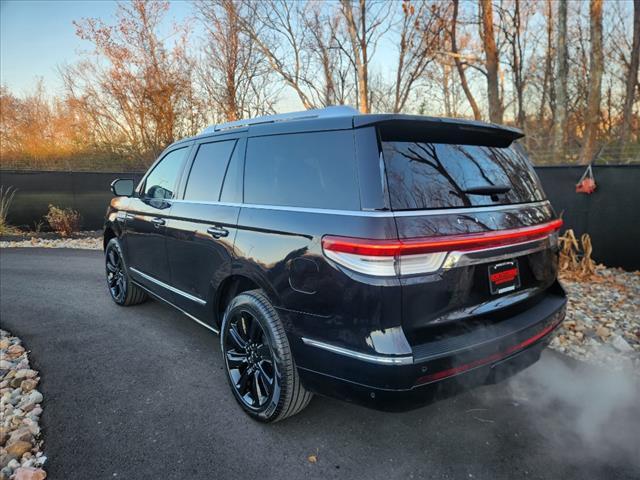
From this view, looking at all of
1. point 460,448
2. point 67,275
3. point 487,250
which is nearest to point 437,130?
point 487,250

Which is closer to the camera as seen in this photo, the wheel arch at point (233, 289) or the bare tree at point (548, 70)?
the wheel arch at point (233, 289)

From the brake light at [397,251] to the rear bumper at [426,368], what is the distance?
38 cm

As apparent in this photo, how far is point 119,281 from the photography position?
4727mm

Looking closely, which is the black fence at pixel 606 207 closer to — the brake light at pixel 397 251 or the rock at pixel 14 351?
the brake light at pixel 397 251

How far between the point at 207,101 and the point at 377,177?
1303 cm

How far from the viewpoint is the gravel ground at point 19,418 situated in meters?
2.13

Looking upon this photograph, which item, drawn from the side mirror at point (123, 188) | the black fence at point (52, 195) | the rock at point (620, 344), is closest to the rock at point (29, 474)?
the side mirror at point (123, 188)

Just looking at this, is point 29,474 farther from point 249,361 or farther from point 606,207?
point 606,207

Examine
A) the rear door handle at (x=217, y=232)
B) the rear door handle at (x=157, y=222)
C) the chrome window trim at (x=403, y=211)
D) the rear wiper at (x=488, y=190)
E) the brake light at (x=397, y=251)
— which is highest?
the rear wiper at (x=488, y=190)

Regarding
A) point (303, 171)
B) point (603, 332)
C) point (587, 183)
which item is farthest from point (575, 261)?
point (303, 171)

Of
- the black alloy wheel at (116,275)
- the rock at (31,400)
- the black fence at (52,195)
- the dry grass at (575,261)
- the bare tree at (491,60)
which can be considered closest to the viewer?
the rock at (31,400)

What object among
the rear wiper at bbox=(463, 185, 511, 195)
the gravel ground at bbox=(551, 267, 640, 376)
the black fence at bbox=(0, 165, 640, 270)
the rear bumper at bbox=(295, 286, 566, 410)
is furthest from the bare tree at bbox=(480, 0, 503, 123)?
the rear bumper at bbox=(295, 286, 566, 410)

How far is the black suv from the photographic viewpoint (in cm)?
181

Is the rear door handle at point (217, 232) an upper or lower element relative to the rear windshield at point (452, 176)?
lower
